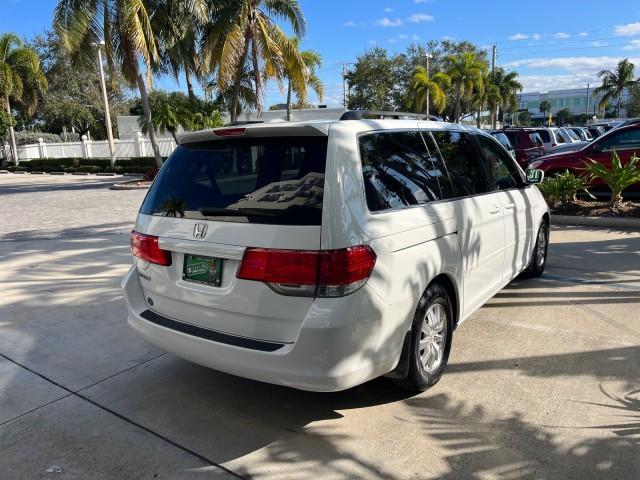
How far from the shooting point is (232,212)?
3021mm

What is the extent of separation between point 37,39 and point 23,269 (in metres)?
49.1

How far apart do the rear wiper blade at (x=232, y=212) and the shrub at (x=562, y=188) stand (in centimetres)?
828

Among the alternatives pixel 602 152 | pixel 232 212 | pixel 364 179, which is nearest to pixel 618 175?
pixel 602 152

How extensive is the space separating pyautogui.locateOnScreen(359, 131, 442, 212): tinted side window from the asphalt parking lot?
136 centimetres

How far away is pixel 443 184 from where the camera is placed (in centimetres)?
377

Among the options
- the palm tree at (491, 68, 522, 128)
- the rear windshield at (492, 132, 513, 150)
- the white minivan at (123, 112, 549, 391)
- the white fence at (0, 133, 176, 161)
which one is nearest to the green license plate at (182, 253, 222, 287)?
the white minivan at (123, 112, 549, 391)

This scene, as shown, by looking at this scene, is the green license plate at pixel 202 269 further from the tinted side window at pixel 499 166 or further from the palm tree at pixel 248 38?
the palm tree at pixel 248 38

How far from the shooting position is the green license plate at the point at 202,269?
304 centimetres

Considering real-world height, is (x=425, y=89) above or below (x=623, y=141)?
above

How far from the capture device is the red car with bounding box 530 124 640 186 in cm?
1046

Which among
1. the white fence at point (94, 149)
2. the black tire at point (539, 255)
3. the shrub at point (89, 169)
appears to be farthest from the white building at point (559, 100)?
the black tire at point (539, 255)

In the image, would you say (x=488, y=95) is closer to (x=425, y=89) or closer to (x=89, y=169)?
(x=425, y=89)

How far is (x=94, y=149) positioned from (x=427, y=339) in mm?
41428

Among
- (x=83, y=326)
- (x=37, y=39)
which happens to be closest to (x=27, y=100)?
(x=37, y=39)
